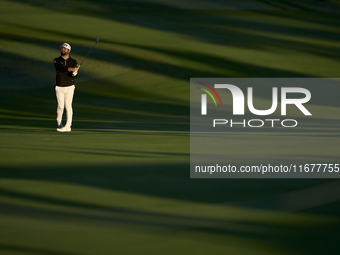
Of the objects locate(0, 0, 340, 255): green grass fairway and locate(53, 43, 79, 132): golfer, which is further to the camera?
locate(53, 43, 79, 132): golfer

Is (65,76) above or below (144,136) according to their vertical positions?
above

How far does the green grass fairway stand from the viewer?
20.6 ft

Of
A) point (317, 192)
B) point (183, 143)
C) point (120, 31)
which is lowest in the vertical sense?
point (317, 192)

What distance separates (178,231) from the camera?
20.8 ft

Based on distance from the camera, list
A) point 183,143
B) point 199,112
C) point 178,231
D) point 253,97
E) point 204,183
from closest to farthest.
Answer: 1. point 178,231
2. point 204,183
3. point 183,143
4. point 199,112
5. point 253,97

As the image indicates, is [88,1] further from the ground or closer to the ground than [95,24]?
further from the ground

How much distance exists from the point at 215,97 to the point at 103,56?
6778 millimetres

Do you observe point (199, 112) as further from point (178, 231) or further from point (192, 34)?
point (178, 231)

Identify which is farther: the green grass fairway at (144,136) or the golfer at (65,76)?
the golfer at (65,76)

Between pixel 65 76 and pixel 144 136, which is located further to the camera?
pixel 65 76

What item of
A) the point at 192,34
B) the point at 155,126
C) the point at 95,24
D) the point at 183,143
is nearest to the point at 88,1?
the point at 95,24

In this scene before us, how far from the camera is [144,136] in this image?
1472 cm

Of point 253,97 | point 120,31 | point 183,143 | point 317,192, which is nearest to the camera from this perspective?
point 317,192

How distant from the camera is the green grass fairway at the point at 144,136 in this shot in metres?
6.27
